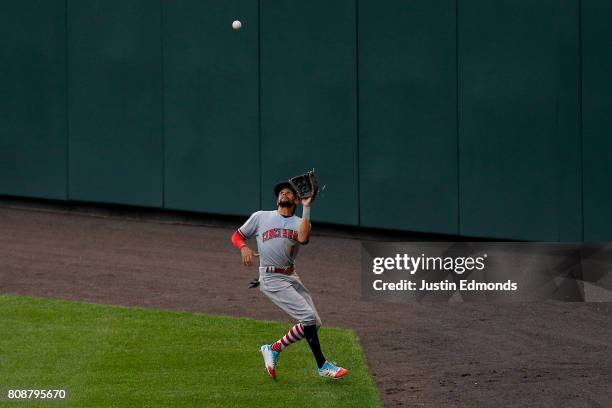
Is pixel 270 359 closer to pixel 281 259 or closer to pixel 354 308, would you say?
pixel 281 259

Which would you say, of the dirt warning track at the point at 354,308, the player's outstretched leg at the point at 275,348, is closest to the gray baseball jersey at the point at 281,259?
the player's outstretched leg at the point at 275,348

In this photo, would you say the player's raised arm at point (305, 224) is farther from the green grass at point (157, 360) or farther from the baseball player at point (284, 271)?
the green grass at point (157, 360)

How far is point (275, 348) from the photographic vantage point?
10594mm

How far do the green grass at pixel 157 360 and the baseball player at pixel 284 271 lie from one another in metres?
0.20

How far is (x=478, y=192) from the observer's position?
16.7 meters

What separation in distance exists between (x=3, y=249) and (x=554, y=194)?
7.06m

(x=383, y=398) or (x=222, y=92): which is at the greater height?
(x=222, y=92)

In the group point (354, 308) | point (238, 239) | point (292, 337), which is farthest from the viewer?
point (354, 308)

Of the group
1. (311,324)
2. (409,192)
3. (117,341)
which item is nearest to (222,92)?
(409,192)

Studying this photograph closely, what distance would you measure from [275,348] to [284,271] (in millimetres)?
648

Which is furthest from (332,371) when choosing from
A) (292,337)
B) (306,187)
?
(306,187)

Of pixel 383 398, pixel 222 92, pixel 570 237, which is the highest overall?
pixel 222 92

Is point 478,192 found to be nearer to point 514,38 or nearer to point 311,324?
point 514,38

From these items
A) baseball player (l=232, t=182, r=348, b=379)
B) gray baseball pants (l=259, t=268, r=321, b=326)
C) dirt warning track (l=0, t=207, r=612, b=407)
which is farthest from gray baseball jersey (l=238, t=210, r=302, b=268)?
dirt warning track (l=0, t=207, r=612, b=407)
